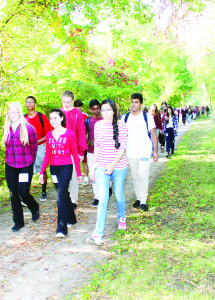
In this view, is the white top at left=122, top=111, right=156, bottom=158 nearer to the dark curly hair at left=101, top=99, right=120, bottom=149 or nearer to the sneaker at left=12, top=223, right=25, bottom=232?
the dark curly hair at left=101, top=99, right=120, bottom=149

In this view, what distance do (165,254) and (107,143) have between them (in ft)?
5.68

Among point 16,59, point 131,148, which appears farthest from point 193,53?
point 131,148

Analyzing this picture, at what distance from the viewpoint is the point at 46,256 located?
4172 mm

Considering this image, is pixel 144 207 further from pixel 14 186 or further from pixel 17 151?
pixel 17 151

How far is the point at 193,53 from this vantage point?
16.2 metres

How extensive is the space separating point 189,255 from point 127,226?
1.35m

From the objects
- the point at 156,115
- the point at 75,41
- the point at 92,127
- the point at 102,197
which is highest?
the point at 75,41

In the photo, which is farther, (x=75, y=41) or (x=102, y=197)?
(x=75, y=41)

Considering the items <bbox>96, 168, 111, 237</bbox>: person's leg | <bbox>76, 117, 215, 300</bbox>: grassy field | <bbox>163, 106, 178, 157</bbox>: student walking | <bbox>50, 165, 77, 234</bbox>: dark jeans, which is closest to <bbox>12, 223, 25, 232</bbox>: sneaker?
<bbox>50, 165, 77, 234</bbox>: dark jeans

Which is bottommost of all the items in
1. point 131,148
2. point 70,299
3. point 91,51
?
point 70,299

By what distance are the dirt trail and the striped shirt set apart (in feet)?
4.08

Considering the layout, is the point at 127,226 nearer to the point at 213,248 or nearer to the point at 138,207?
the point at 138,207

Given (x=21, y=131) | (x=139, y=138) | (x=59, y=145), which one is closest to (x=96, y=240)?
(x=59, y=145)

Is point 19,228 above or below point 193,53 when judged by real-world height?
below
